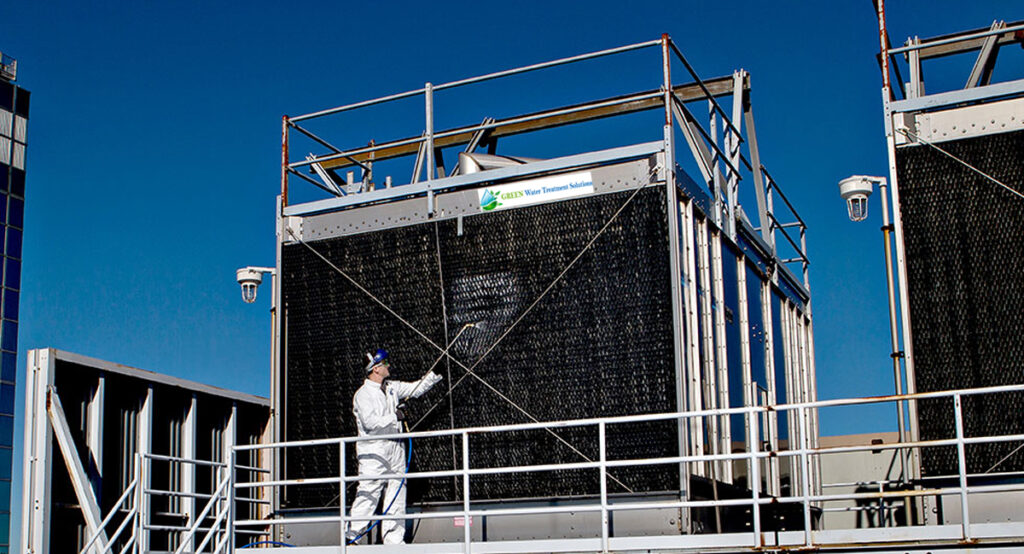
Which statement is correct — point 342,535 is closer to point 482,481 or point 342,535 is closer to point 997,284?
point 482,481

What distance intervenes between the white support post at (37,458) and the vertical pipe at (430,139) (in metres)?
3.99

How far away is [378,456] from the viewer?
11797mm

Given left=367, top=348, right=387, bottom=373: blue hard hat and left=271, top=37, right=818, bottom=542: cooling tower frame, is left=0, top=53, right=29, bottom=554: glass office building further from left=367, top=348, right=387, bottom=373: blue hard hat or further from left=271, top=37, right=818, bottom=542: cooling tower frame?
left=367, top=348, right=387, bottom=373: blue hard hat

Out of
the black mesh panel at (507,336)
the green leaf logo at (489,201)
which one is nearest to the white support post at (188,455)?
the black mesh panel at (507,336)

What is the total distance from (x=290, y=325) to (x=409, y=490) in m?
2.33

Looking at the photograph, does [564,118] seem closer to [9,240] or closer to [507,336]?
[507,336]

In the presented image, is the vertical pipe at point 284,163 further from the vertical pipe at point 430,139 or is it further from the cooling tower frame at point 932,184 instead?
the cooling tower frame at point 932,184

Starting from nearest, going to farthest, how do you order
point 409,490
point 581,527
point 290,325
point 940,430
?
point 940,430
point 581,527
point 409,490
point 290,325

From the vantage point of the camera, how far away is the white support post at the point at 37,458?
11398 mm

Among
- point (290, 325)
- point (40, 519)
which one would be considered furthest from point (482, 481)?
point (40, 519)

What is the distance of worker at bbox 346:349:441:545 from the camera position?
11.7 metres

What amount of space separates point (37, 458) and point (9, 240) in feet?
195

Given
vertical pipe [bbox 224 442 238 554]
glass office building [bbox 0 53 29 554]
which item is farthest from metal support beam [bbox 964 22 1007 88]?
glass office building [bbox 0 53 29 554]

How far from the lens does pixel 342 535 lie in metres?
10.8
